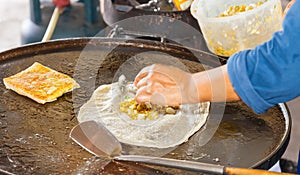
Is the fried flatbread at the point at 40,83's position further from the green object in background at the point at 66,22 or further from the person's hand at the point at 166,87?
the green object in background at the point at 66,22

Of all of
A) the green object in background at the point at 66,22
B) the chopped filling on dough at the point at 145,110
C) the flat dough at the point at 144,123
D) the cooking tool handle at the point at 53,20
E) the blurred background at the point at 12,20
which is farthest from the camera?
the blurred background at the point at 12,20

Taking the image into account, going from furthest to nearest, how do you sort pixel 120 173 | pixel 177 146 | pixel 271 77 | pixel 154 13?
pixel 154 13 < pixel 177 146 < pixel 120 173 < pixel 271 77

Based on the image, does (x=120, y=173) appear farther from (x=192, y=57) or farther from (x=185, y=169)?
(x=192, y=57)

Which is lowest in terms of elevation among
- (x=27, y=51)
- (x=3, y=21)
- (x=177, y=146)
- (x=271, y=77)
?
(x=3, y=21)

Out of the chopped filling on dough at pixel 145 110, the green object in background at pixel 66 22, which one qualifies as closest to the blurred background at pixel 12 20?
the green object in background at pixel 66 22

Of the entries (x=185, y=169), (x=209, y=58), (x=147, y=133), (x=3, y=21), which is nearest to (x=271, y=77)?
(x=185, y=169)

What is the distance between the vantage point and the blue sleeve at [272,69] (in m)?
1.45

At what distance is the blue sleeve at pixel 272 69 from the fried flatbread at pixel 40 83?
0.79 metres

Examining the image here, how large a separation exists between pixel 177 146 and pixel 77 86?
562 mm

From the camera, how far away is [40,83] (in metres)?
2.15

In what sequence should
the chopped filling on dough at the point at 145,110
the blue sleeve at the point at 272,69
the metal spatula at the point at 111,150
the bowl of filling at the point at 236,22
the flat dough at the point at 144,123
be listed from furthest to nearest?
1. the bowl of filling at the point at 236,22
2. the chopped filling on dough at the point at 145,110
3. the flat dough at the point at 144,123
4. the metal spatula at the point at 111,150
5. the blue sleeve at the point at 272,69

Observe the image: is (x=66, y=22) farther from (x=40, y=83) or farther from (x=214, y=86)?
(x=214, y=86)

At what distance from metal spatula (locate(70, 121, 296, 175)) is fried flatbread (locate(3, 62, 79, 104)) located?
0.90 ft

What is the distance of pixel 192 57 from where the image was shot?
2361 mm
